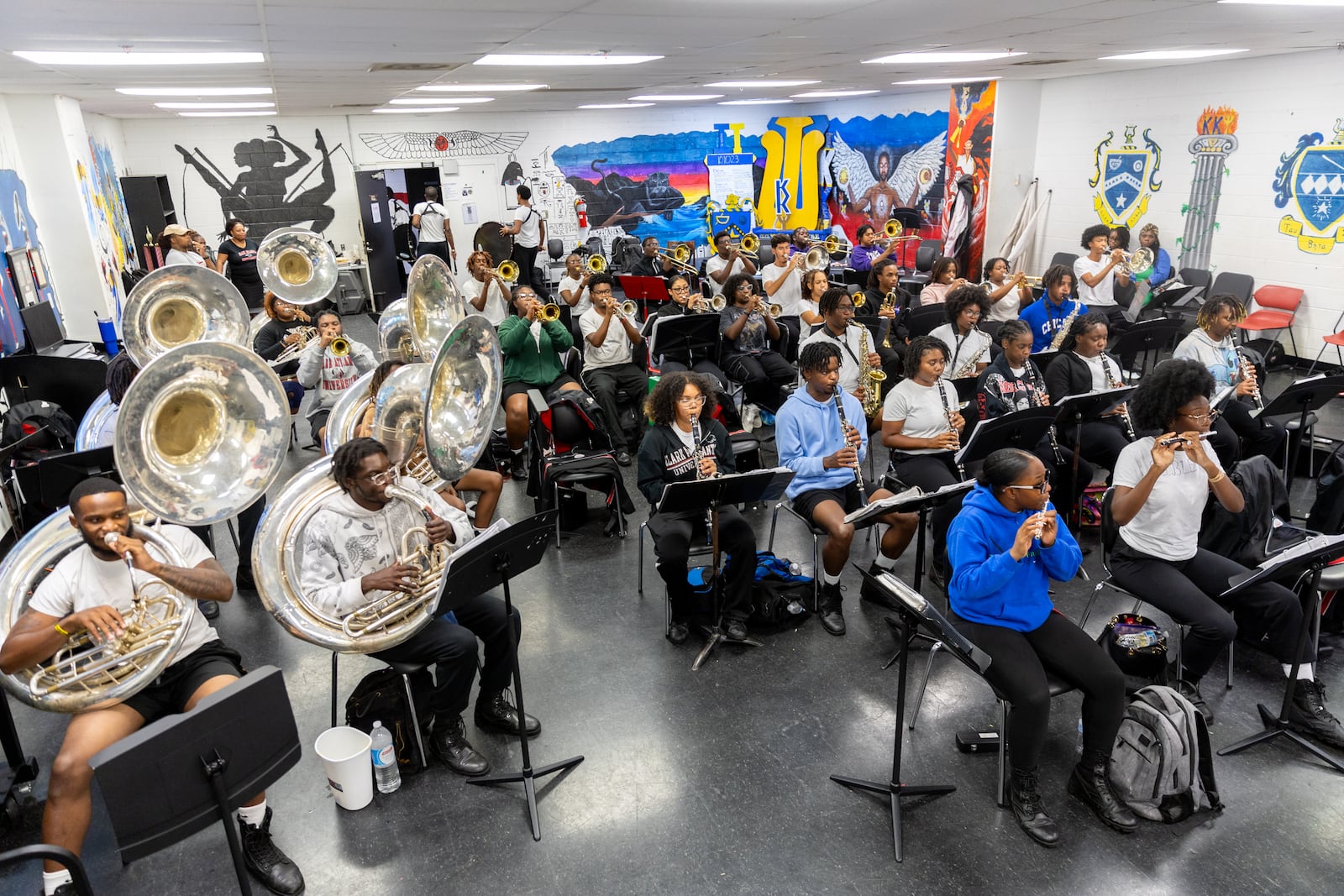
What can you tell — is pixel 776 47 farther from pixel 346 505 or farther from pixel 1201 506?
pixel 346 505

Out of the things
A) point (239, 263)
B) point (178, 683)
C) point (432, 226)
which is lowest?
point (178, 683)

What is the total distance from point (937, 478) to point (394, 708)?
3093mm

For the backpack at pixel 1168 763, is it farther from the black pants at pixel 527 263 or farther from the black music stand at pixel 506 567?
the black pants at pixel 527 263

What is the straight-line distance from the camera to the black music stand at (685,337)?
21.9ft

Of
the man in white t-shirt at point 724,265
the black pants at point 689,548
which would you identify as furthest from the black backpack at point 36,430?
the man in white t-shirt at point 724,265

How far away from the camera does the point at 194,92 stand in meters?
7.28

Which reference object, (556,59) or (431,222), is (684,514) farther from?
(431,222)

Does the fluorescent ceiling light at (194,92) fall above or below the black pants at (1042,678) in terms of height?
above

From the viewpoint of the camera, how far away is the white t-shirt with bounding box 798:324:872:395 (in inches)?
222

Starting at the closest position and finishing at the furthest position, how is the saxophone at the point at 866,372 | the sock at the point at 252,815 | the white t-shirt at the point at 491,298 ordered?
the sock at the point at 252,815
the saxophone at the point at 866,372
the white t-shirt at the point at 491,298

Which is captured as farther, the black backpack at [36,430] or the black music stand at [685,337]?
the black music stand at [685,337]

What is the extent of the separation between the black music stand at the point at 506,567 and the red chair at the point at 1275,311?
850 cm

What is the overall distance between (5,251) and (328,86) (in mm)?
2863

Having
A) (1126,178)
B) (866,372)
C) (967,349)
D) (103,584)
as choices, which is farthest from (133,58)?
(1126,178)
